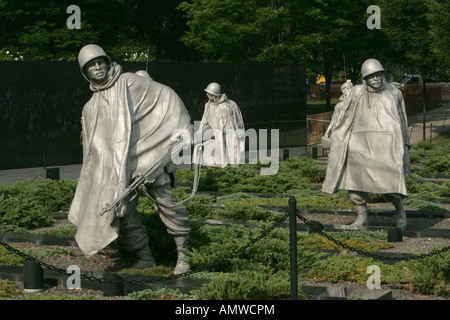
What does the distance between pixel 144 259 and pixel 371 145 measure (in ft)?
13.3

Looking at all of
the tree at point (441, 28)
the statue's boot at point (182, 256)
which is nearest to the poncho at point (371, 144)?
the statue's boot at point (182, 256)

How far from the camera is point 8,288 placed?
8.83m

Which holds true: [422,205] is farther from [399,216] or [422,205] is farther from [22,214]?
[22,214]

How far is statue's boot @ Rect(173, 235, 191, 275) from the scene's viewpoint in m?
9.38

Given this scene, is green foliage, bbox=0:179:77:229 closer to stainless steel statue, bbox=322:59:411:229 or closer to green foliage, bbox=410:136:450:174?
stainless steel statue, bbox=322:59:411:229

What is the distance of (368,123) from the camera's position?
12.5 metres

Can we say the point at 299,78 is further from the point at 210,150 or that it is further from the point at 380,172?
the point at 380,172

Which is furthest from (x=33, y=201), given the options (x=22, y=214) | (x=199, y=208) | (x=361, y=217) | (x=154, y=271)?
(x=154, y=271)

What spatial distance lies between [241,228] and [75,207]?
76.5 inches

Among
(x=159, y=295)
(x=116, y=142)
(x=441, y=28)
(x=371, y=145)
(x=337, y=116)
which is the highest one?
(x=441, y=28)

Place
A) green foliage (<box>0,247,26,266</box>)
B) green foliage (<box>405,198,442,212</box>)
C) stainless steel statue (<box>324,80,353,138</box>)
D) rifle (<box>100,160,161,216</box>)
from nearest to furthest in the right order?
rifle (<box>100,160,161,216</box>) → green foliage (<box>0,247,26,266</box>) → stainless steel statue (<box>324,80,353,138</box>) → green foliage (<box>405,198,442,212</box>)

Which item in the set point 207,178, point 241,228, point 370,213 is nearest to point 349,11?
point 207,178

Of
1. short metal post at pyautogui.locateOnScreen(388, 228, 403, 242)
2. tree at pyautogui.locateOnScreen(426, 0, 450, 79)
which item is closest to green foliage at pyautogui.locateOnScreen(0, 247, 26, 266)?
short metal post at pyautogui.locateOnScreen(388, 228, 403, 242)

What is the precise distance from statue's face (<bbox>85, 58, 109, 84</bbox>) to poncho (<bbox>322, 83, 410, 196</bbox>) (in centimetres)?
430
